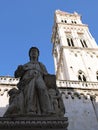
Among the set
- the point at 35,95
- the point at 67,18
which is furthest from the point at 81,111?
the point at 67,18

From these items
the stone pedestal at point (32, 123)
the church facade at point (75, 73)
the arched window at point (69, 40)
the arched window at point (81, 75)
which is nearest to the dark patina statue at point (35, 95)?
the stone pedestal at point (32, 123)

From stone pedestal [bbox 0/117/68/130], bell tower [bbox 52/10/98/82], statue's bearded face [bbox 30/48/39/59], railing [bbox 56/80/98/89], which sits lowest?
stone pedestal [bbox 0/117/68/130]

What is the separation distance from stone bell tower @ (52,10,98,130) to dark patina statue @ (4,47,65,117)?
10664 millimetres

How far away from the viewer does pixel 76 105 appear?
1783cm

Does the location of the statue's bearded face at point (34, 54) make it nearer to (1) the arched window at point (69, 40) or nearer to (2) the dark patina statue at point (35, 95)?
(2) the dark patina statue at point (35, 95)

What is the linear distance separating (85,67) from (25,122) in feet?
76.6

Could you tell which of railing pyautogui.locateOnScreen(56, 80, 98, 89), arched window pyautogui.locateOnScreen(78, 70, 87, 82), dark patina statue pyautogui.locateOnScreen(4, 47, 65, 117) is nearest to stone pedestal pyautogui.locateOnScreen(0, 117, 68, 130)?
dark patina statue pyautogui.locateOnScreen(4, 47, 65, 117)

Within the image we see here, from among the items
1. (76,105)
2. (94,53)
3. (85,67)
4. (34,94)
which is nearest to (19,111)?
(34,94)

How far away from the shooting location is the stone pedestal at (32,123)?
4.74m

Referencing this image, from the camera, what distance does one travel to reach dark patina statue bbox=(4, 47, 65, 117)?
521 centimetres

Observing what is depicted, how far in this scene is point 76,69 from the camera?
27328 millimetres

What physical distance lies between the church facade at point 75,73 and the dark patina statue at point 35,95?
1059 centimetres

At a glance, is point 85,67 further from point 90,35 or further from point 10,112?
point 10,112

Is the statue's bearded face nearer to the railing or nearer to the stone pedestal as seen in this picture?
the stone pedestal
